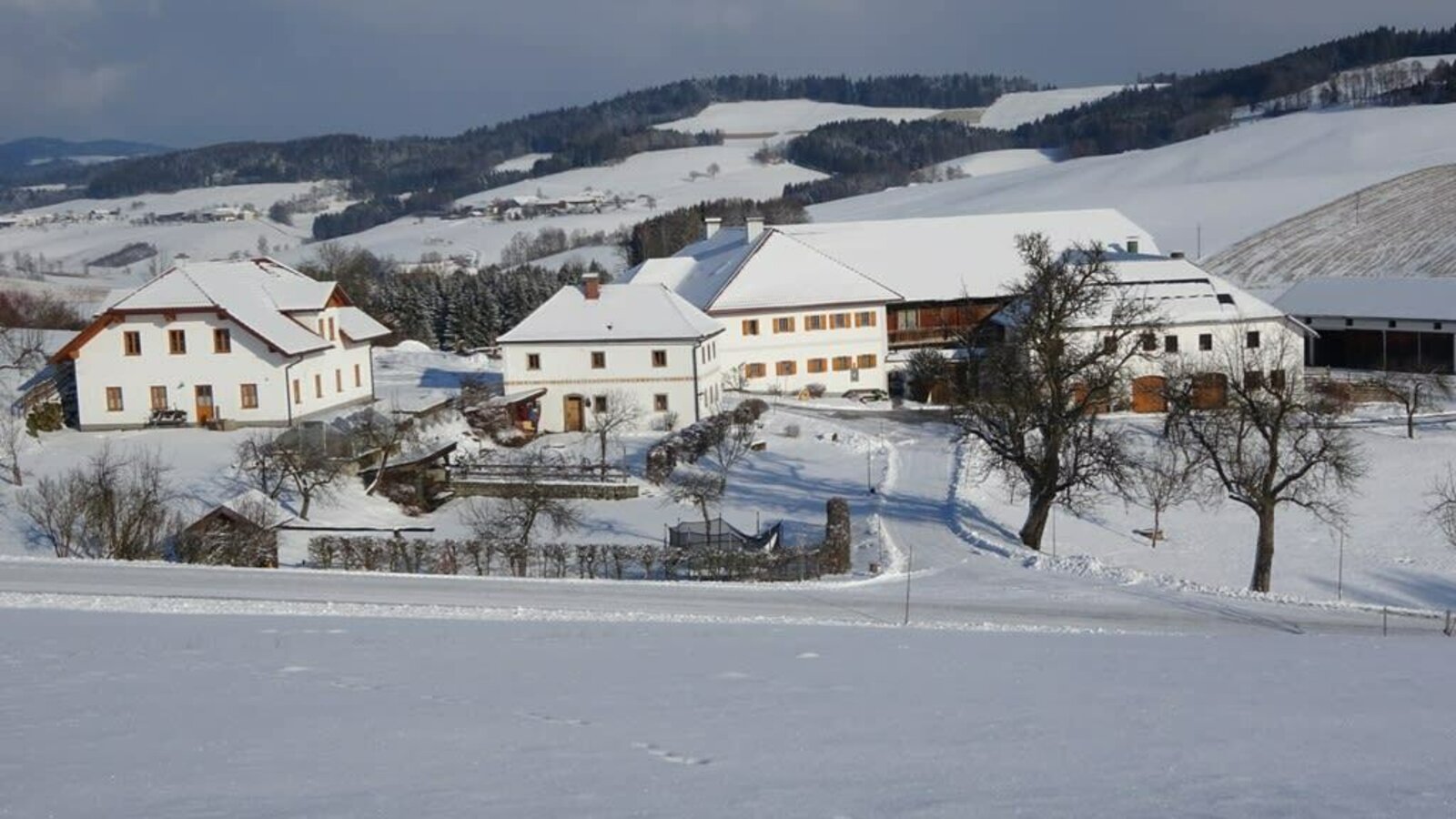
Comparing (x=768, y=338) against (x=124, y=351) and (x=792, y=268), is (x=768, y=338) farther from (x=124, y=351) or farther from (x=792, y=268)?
(x=124, y=351)

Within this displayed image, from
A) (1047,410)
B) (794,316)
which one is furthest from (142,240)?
(1047,410)

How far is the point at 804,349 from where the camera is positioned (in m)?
56.8

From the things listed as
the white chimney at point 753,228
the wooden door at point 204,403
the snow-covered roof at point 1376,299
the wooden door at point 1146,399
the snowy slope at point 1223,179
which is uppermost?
the snowy slope at point 1223,179

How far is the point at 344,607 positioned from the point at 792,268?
41185mm

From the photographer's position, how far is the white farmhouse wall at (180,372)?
41.8 meters

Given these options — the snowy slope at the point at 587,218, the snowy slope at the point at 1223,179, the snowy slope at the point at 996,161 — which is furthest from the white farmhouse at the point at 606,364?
the snowy slope at the point at 996,161

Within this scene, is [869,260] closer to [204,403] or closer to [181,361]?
[204,403]

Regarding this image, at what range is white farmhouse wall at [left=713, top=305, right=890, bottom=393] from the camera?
56.0 metres

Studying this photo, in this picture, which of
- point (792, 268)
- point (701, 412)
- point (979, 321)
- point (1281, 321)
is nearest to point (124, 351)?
point (701, 412)

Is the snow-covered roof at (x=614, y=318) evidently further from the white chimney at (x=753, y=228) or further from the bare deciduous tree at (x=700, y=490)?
the white chimney at (x=753, y=228)

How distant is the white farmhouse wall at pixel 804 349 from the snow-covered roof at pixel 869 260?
567mm

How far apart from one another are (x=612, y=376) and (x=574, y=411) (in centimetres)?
163

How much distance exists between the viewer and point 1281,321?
52938 mm

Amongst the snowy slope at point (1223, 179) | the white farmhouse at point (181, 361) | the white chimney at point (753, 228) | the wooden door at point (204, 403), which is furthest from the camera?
the snowy slope at point (1223, 179)
